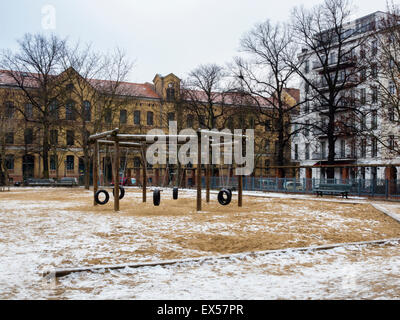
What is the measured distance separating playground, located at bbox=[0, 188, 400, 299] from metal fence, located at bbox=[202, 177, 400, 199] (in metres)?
7.91

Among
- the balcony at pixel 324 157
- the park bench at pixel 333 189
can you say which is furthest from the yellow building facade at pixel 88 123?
the park bench at pixel 333 189

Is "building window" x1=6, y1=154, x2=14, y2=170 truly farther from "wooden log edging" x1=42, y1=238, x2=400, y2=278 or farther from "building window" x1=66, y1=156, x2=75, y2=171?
"wooden log edging" x1=42, y1=238, x2=400, y2=278

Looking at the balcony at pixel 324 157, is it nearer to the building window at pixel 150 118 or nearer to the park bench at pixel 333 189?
the park bench at pixel 333 189

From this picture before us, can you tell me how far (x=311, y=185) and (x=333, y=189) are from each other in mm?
2875

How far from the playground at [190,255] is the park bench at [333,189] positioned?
1260 cm

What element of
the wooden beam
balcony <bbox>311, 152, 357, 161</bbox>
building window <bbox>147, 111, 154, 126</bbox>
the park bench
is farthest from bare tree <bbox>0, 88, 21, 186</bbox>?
balcony <bbox>311, 152, 357, 161</bbox>

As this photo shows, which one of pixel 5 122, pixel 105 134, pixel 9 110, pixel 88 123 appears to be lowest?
pixel 105 134

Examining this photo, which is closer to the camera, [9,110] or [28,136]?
[9,110]

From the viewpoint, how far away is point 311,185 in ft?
99.1

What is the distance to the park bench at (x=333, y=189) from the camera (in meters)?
26.5

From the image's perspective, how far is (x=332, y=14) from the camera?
35469mm

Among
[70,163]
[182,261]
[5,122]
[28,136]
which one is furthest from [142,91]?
[182,261]

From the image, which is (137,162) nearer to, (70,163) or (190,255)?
(70,163)
